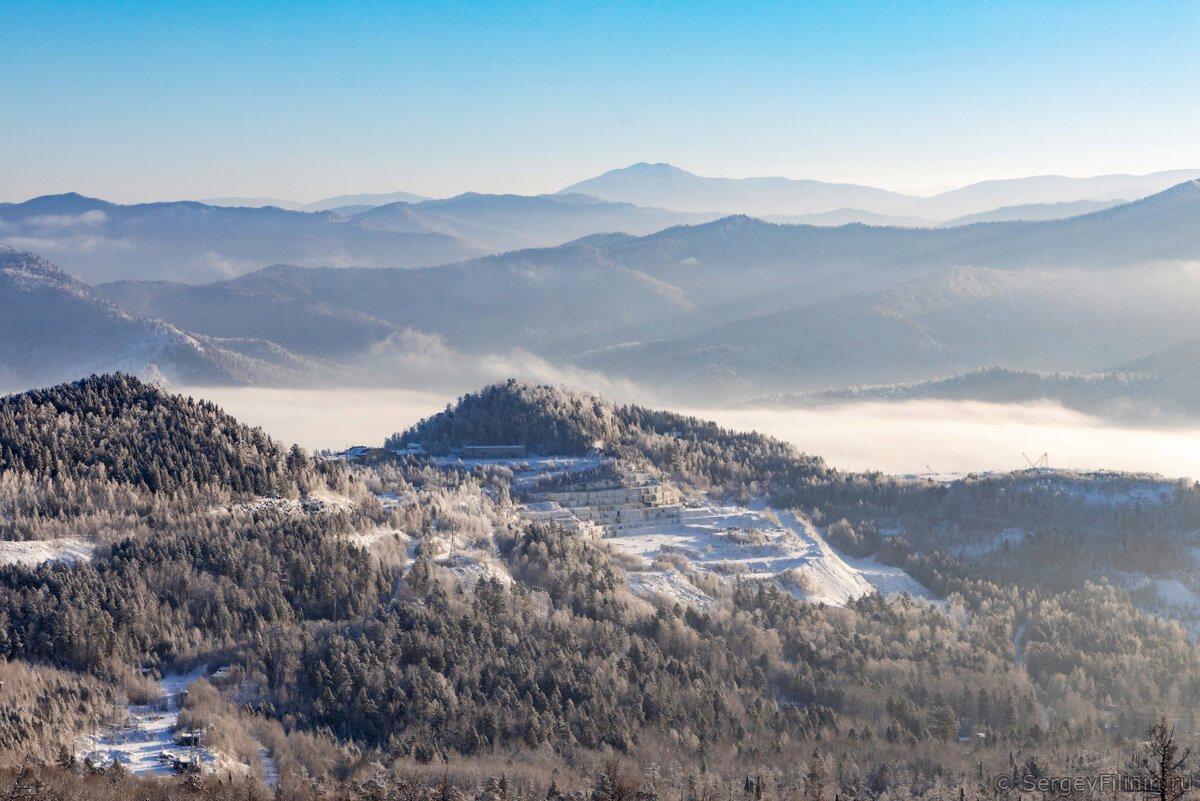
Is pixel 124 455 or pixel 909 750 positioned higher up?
pixel 124 455

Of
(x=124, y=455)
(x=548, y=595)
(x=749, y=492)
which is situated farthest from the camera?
(x=749, y=492)

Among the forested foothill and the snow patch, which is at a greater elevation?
the snow patch

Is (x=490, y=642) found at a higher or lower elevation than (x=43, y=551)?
lower

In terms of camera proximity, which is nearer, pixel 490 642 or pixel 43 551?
pixel 490 642

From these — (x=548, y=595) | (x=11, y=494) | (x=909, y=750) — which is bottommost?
(x=909, y=750)

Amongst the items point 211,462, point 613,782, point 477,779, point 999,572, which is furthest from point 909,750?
point 211,462

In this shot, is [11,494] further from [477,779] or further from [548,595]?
[477,779]

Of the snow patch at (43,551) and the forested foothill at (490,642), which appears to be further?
the snow patch at (43,551)

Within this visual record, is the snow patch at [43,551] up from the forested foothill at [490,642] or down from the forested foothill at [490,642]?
up
